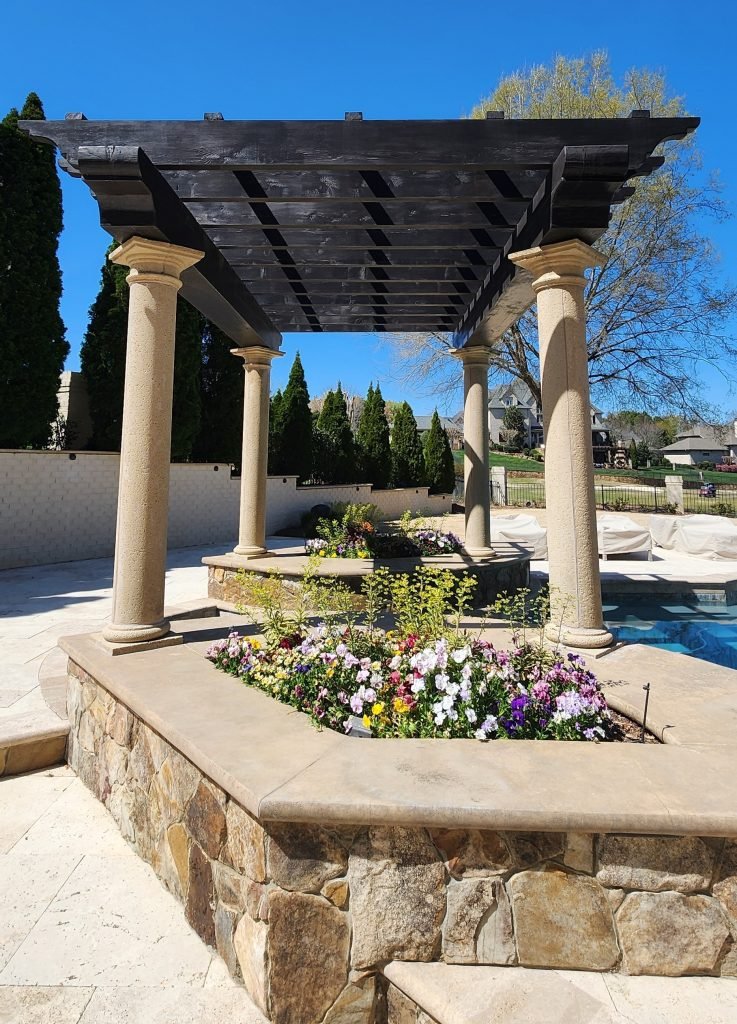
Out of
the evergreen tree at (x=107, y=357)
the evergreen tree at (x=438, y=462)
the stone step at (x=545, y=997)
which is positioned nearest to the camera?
the stone step at (x=545, y=997)

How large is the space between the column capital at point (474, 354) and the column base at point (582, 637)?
15.2 ft

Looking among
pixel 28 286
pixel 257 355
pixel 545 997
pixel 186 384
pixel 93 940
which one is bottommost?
pixel 93 940

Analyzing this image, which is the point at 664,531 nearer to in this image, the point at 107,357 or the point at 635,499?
the point at 635,499

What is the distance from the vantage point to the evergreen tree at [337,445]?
2006 cm

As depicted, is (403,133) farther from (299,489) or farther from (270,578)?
(299,489)

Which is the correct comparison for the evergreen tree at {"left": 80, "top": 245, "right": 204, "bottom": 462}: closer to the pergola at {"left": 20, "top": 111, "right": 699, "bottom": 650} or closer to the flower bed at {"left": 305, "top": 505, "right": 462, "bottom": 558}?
the flower bed at {"left": 305, "top": 505, "right": 462, "bottom": 558}

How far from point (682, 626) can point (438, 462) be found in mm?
18226

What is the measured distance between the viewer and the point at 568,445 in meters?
3.77

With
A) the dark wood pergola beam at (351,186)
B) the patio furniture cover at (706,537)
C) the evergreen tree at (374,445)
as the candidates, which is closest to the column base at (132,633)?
the dark wood pergola beam at (351,186)

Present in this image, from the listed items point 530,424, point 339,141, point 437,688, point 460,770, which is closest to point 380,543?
point 339,141

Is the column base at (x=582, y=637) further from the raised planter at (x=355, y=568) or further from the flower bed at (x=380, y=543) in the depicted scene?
the flower bed at (x=380, y=543)

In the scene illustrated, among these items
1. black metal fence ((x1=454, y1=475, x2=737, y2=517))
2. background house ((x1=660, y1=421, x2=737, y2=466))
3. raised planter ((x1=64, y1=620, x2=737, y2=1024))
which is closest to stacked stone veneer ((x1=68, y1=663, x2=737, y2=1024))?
raised planter ((x1=64, y1=620, x2=737, y2=1024))

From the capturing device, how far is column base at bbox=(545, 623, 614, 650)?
11.7 feet

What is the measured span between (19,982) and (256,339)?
660 cm
